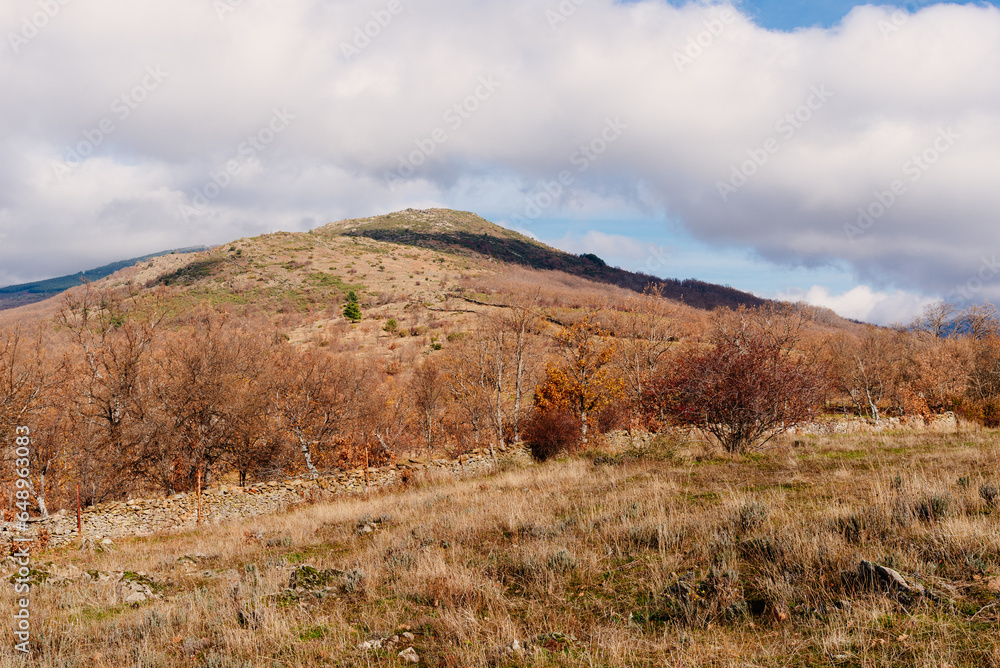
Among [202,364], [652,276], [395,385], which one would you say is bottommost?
[395,385]

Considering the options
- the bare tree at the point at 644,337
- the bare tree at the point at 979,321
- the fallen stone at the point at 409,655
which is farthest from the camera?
the bare tree at the point at 979,321

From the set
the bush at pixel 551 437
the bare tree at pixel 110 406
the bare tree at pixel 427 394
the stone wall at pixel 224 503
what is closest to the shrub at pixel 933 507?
the stone wall at pixel 224 503

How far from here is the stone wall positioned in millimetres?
17391

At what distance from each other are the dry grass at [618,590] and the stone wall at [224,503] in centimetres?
966

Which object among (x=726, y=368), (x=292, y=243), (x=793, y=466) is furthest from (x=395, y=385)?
(x=292, y=243)

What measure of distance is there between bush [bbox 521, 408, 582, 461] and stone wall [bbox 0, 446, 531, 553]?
79 cm

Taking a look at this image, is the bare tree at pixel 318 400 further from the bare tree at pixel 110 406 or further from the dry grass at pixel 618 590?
the dry grass at pixel 618 590

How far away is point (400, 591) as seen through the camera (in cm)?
654

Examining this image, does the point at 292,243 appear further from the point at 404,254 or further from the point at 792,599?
the point at 792,599

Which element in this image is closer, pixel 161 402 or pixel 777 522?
pixel 777 522

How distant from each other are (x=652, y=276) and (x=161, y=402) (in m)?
192

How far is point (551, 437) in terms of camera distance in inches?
956

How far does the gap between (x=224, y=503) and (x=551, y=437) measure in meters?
15.4

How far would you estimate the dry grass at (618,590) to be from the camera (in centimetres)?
431
